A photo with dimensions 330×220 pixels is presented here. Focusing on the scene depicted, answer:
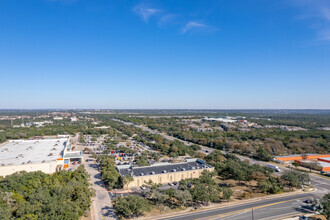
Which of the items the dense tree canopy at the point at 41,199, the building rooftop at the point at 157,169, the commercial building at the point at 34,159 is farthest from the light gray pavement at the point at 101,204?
the commercial building at the point at 34,159

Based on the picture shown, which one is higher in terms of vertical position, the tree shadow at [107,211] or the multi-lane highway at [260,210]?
the tree shadow at [107,211]

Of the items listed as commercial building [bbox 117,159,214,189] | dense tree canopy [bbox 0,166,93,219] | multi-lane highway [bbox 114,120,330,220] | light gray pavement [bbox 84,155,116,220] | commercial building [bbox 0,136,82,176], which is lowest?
multi-lane highway [bbox 114,120,330,220]

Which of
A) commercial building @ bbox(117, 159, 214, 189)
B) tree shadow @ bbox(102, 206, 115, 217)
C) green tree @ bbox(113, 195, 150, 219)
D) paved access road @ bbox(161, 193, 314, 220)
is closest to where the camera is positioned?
green tree @ bbox(113, 195, 150, 219)

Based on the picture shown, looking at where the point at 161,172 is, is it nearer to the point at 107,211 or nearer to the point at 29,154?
the point at 107,211

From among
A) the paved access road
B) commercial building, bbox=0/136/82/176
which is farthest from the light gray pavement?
commercial building, bbox=0/136/82/176

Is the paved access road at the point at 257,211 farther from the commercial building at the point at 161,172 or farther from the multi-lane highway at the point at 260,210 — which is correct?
the commercial building at the point at 161,172

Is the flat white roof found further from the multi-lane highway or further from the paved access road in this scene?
the paved access road

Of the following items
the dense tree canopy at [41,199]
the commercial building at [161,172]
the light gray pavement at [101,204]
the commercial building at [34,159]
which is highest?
the dense tree canopy at [41,199]

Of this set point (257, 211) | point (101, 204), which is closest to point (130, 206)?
point (101, 204)

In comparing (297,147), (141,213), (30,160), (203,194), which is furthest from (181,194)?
(297,147)
